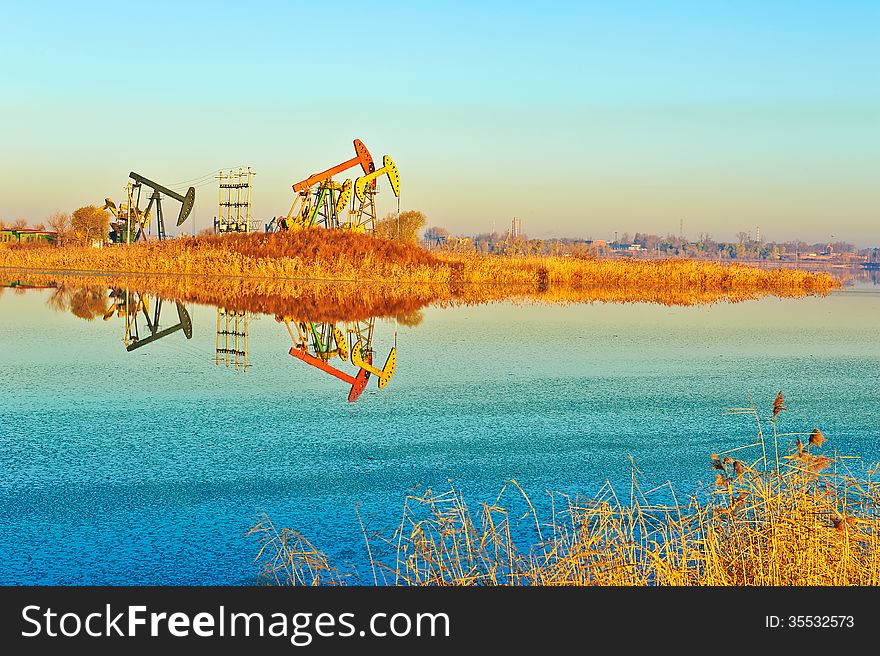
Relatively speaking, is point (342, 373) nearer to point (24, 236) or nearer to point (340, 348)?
point (340, 348)

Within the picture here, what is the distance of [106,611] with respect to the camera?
4.14 meters

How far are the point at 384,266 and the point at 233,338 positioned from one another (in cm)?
2266

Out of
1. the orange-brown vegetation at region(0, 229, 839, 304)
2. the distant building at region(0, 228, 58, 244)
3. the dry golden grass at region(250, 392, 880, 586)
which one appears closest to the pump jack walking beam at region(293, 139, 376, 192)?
the orange-brown vegetation at region(0, 229, 839, 304)

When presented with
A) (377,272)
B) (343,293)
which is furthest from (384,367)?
(377,272)

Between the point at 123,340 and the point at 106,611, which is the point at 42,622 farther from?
the point at 123,340

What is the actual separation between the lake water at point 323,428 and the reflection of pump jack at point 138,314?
294 millimetres

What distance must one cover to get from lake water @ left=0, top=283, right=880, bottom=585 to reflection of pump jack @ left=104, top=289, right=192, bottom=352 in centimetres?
29

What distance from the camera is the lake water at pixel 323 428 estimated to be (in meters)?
6.00

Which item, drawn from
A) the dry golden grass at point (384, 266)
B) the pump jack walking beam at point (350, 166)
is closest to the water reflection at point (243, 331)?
the dry golden grass at point (384, 266)

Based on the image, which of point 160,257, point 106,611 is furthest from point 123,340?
point 160,257

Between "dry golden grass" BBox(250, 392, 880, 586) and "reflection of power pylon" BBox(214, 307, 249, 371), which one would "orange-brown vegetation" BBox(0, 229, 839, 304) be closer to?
"reflection of power pylon" BBox(214, 307, 249, 371)

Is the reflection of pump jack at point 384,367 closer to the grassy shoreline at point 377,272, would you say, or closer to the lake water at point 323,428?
the lake water at point 323,428

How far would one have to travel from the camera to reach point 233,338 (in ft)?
54.5

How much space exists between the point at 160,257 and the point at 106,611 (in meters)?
39.4
